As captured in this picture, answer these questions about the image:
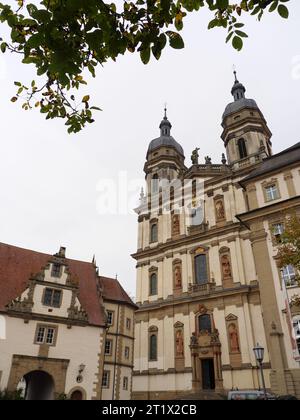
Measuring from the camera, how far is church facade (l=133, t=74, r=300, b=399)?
76.0 ft

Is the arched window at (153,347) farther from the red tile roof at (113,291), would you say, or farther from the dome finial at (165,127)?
the dome finial at (165,127)

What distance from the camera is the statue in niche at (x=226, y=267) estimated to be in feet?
108

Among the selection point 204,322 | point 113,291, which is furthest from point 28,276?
point 204,322

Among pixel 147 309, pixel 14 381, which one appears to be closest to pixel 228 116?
pixel 147 309

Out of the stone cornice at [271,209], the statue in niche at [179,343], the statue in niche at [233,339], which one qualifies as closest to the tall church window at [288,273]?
the stone cornice at [271,209]

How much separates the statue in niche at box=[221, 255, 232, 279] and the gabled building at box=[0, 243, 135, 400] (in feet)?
41.9

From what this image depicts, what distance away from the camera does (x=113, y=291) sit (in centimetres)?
3384

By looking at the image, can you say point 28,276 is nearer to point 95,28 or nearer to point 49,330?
point 49,330

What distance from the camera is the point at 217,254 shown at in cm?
3447

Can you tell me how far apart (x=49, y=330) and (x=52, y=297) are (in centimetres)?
247

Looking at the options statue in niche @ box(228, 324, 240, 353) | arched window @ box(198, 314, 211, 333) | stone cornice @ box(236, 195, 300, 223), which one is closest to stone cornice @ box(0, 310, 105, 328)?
arched window @ box(198, 314, 211, 333)

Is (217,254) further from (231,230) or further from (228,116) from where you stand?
(228,116)

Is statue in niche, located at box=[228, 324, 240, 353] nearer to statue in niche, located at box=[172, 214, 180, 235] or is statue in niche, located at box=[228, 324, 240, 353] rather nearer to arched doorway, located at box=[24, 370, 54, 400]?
statue in niche, located at box=[172, 214, 180, 235]
